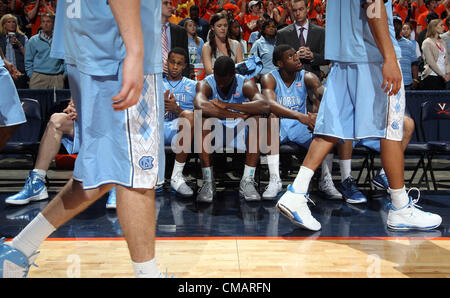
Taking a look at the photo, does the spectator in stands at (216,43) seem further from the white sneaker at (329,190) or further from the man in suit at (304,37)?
the white sneaker at (329,190)

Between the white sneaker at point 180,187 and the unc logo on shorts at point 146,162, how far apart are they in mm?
2898

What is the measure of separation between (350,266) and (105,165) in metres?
1.57

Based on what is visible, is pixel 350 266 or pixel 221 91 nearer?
pixel 350 266

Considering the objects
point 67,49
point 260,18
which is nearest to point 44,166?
point 67,49

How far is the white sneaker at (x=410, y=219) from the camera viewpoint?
12.5 ft

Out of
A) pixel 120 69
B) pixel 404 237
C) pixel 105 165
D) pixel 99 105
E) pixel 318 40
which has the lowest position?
pixel 404 237

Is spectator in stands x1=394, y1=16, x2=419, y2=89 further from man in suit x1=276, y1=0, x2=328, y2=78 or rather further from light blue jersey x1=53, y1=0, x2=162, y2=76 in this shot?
light blue jersey x1=53, y1=0, x2=162, y2=76

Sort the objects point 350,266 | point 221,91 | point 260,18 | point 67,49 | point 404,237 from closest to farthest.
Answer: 1. point 67,49
2. point 350,266
3. point 404,237
4. point 221,91
5. point 260,18

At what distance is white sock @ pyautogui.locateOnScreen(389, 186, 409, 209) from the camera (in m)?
3.76

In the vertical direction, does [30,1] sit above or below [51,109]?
above

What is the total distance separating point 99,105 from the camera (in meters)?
2.21

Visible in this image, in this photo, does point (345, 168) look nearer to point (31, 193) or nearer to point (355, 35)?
point (355, 35)

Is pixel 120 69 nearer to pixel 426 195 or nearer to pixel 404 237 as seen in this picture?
pixel 404 237

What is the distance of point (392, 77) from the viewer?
3428 millimetres
